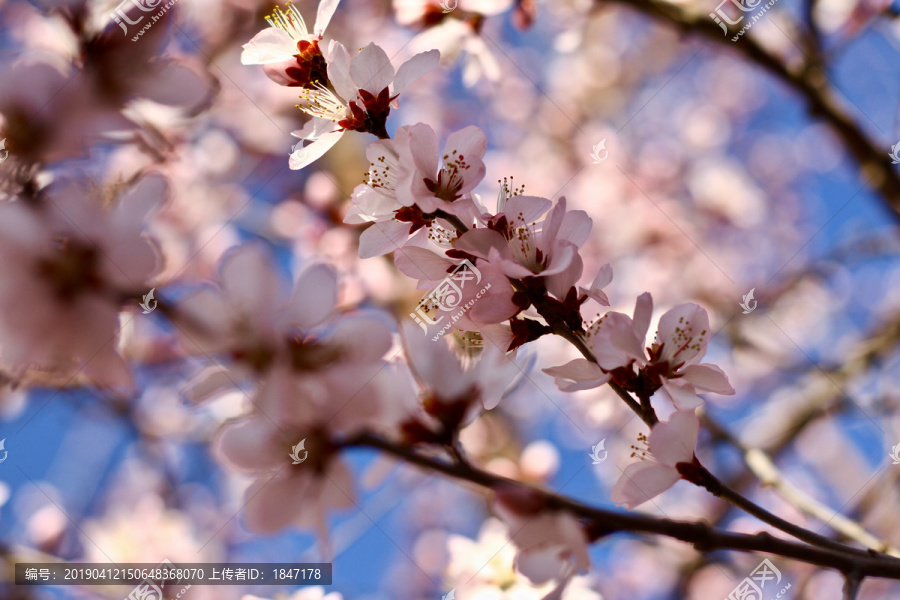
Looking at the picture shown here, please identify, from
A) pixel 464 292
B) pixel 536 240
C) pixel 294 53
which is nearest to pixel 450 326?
pixel 464 292

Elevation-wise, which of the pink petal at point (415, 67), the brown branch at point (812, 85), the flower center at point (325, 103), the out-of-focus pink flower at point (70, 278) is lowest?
the out-of-focus pink flower at point (70, 278)

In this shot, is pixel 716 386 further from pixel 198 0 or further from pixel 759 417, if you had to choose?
pixel 198 0

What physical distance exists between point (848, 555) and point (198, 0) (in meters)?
2.83

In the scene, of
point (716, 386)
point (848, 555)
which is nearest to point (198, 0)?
point (716, 386)

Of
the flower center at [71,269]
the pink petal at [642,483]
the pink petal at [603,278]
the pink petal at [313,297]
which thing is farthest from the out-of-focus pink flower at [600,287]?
the flower center at [71,269]

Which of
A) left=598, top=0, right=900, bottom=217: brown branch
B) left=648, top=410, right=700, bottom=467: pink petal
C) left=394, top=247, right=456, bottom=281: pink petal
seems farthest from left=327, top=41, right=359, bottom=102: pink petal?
left=598, top=0, right=900, bottom=217: brown branch

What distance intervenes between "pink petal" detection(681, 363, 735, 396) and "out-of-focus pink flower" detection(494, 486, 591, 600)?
0.92 feet

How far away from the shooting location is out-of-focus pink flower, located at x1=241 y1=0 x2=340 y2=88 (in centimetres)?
83

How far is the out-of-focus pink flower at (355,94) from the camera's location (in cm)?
79

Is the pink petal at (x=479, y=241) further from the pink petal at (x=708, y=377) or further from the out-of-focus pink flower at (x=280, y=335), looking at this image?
the pink petal at (x=708, y=377)

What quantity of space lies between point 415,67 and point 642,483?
63 centimetres

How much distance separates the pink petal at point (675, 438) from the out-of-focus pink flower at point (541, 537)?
15cm

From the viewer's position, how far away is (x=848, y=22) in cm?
220

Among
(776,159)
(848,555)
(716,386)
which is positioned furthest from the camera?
(776,159)
